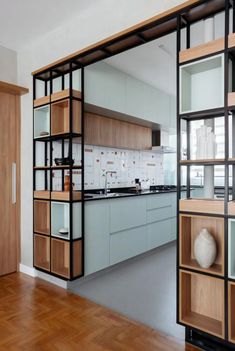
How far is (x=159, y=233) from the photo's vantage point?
14.4 feet

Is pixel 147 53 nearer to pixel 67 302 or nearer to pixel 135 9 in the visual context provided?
pixel 135 9

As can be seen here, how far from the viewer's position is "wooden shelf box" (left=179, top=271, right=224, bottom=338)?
6.26ft

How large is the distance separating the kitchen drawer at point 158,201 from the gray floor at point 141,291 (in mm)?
808

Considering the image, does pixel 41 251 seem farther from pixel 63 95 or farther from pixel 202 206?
pixel 202 206

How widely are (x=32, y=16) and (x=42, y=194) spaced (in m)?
1.84

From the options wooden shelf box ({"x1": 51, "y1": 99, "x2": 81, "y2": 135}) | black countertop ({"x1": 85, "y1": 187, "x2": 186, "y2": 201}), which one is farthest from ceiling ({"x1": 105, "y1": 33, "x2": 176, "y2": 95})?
black countertop ({"x1": 85, "y1": 187, "x2": 186, "y2": 201})

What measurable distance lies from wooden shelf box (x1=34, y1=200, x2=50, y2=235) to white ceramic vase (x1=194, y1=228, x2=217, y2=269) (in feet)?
6.10

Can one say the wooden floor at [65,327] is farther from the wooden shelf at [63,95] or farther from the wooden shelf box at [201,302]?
the wooden shelf at [63,95]

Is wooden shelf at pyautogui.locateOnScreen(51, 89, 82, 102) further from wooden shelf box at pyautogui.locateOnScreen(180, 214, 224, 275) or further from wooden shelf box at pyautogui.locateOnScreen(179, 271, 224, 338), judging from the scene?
wooden shelf box at pyautogui.locateOnScreen(179, 271, 224, 338)

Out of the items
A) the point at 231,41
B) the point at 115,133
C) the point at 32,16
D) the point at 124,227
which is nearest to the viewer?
the point at 231,41

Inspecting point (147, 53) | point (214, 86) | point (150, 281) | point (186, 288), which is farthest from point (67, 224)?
point (147, 53)

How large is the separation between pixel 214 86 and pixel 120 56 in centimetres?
179

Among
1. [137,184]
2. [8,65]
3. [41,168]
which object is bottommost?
[137,184]

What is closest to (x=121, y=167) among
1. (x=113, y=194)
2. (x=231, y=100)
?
(x=113, y=194)
